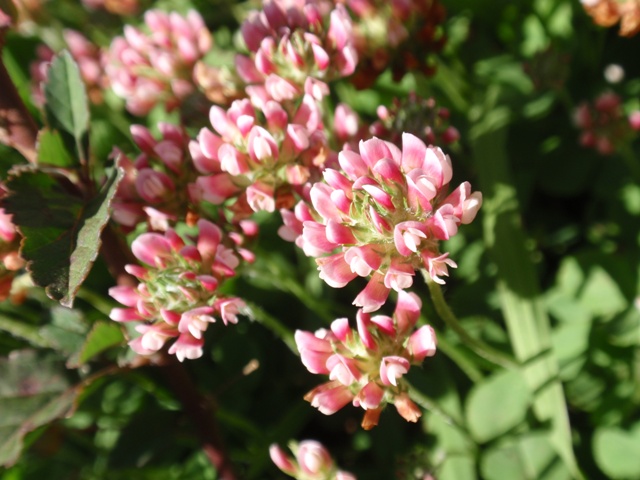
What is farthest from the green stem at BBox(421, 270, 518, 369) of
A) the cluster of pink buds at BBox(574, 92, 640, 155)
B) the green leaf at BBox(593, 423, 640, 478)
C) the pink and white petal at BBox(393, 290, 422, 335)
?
the cluster of pink buds at BBox(574, 92, 640, 155)

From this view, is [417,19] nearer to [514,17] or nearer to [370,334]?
[514,17]

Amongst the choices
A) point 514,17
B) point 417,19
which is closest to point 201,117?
point 417,19

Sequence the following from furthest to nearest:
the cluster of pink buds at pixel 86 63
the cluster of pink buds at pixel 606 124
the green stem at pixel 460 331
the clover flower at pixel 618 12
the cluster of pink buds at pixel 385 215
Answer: the cluster of pink buds at pixel 86 63
the cluster of pink buds at pixel 606 124
the clover flower at pixel 618 12
the green stem at pixel 460 331
the cluster of pink buds at pixel 385 215

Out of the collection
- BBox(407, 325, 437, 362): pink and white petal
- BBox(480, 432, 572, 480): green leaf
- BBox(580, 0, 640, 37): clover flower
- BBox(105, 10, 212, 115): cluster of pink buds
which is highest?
BBox(580, 0, 640, 37): clover flower

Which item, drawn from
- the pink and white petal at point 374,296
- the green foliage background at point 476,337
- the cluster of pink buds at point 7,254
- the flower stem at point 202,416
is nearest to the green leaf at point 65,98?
the green foliage background at point 476,337

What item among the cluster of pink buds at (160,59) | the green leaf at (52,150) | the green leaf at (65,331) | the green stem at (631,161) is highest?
the green leaf at (52,150)

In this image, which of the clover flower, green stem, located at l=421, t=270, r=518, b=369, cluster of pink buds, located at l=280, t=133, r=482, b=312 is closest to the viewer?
cluster of pink buds, located at l=280, t=133, r=482, b=312

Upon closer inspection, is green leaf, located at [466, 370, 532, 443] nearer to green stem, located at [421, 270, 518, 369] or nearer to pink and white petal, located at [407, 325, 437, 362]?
green stem, located at [421, 270, 518, 369]

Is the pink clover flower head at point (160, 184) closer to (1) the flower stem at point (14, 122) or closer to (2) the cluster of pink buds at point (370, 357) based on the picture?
(1) the flower stem at point (14, 122)
